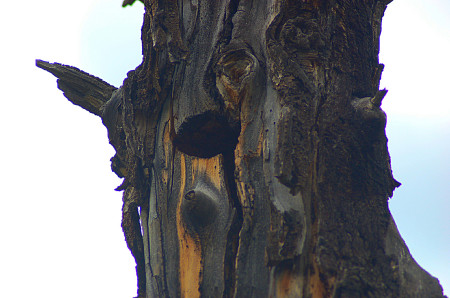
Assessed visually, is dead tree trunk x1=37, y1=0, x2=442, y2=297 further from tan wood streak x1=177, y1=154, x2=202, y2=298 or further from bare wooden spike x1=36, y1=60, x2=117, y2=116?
bare wooden spike x1=36, y1=60, x2=117, y2=116

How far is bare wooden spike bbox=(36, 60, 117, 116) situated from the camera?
11.6ft

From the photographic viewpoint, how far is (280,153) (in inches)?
95.8

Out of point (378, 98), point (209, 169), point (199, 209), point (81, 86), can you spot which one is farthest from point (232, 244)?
point (81, 86)

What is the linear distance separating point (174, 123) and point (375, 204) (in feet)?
3.49

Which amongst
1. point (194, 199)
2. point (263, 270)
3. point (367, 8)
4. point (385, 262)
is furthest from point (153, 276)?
point (367, 8)

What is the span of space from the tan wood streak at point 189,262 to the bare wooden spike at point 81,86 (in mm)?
1087

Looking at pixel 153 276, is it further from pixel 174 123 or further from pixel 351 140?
pixel 351 140

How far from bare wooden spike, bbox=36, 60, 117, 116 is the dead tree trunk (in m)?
0.35

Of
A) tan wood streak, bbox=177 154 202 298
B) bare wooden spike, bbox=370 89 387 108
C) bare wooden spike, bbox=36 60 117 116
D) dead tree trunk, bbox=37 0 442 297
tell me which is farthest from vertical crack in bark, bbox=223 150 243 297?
bare wooden spike, bbox=36 60 117 116

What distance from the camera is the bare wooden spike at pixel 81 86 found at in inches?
139

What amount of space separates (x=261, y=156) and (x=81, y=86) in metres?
1.51

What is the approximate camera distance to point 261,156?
101 inches

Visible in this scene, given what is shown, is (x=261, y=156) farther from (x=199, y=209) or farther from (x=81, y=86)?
(x=81, y=86)

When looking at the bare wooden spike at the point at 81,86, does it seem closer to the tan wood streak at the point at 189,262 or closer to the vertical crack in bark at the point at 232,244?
the tan wood streak at the point at 189,262
